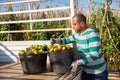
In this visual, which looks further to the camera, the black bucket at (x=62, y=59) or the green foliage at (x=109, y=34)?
the green foliage at (x=109, y=34)

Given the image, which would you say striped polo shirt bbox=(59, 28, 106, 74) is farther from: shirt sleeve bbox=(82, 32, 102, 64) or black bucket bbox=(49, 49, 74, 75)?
black bucket bbox=(49, 49, 74, 75)

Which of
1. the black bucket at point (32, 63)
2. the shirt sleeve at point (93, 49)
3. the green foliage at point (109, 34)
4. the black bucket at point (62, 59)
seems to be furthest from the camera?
the green foliage at point (109, 34)

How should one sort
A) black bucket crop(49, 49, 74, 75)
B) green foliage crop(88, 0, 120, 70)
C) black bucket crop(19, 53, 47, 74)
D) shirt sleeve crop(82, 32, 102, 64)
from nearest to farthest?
shirt sleeve crop(82, 32, 102, 64) < black bucket crop(49, 49, 74, 75) < black bucket crop(19, 53, 47, 74) < green foliage crop(88, 0, 120, 70)

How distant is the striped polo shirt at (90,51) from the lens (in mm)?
3041

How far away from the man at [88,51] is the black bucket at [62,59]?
811mm

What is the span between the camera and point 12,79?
4.05 m

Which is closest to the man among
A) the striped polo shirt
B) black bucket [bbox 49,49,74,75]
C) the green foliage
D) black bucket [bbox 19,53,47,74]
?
the striped polo shirt

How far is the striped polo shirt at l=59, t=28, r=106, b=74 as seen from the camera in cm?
304

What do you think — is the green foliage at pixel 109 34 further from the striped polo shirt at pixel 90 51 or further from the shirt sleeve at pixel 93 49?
the shirt sleeve at pixel 93 49

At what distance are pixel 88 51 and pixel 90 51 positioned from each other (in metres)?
0.13

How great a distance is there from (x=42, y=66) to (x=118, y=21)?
2.83m

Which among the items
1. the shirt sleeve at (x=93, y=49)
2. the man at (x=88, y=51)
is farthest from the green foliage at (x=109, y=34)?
the shirt sleeve at (x=93, y=49)

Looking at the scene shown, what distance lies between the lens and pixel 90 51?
3.08 meters

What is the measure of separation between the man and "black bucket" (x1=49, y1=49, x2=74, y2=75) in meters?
0.81
